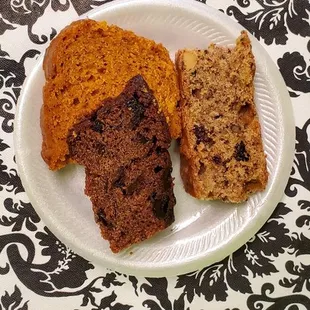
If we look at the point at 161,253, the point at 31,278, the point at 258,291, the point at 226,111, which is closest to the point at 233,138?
the point at 226,111

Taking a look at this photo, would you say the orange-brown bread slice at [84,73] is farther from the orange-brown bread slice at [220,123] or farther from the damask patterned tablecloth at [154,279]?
the damask patterned tablecloth at [154,279]

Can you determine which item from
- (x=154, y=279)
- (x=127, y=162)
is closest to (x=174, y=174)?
(x=127, y=162)

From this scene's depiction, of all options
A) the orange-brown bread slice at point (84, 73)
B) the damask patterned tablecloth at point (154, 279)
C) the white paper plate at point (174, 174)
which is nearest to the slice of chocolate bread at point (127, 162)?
the orange-brown bread slice at point (84, 73)

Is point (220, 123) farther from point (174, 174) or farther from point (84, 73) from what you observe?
point (84, 73)

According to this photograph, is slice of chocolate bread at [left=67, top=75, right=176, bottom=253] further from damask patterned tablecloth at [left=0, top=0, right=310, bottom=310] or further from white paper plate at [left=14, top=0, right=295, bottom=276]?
damask patterned tablecloth at [left=0, top=0, right=310, bottom=310]

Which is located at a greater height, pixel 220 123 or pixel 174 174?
pixel 220 123

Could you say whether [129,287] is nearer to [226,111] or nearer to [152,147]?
[152,147]

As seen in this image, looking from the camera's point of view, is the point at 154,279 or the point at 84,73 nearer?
the point at 84,73
